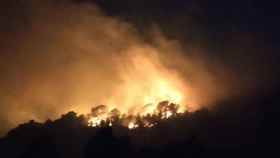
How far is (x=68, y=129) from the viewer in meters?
148

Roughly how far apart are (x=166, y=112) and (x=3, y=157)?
52.4 metres

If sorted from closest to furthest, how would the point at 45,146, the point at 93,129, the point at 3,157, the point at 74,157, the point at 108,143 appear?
1. the point at 108,143
2. the point at 45,146
3. the point at 74,157
4. the point at 3,157
5. the point at 93,129

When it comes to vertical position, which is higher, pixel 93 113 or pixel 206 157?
pixel 93 113

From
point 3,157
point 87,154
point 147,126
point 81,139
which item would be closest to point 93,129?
point 81,139

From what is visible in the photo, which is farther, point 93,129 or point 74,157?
point 93,129

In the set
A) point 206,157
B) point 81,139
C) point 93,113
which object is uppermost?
point 93,113

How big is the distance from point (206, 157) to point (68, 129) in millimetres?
59435

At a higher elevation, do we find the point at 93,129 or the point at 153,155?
the point at 93,129

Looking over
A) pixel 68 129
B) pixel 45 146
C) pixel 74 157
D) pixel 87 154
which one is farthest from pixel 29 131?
pixel 87 154

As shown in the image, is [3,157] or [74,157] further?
[3,157]

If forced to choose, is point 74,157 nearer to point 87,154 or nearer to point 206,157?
point 87,154

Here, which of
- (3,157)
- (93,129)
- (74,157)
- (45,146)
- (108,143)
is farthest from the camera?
(93,129)

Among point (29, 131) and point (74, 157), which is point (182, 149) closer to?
point (74, 157)

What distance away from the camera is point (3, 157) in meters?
138
